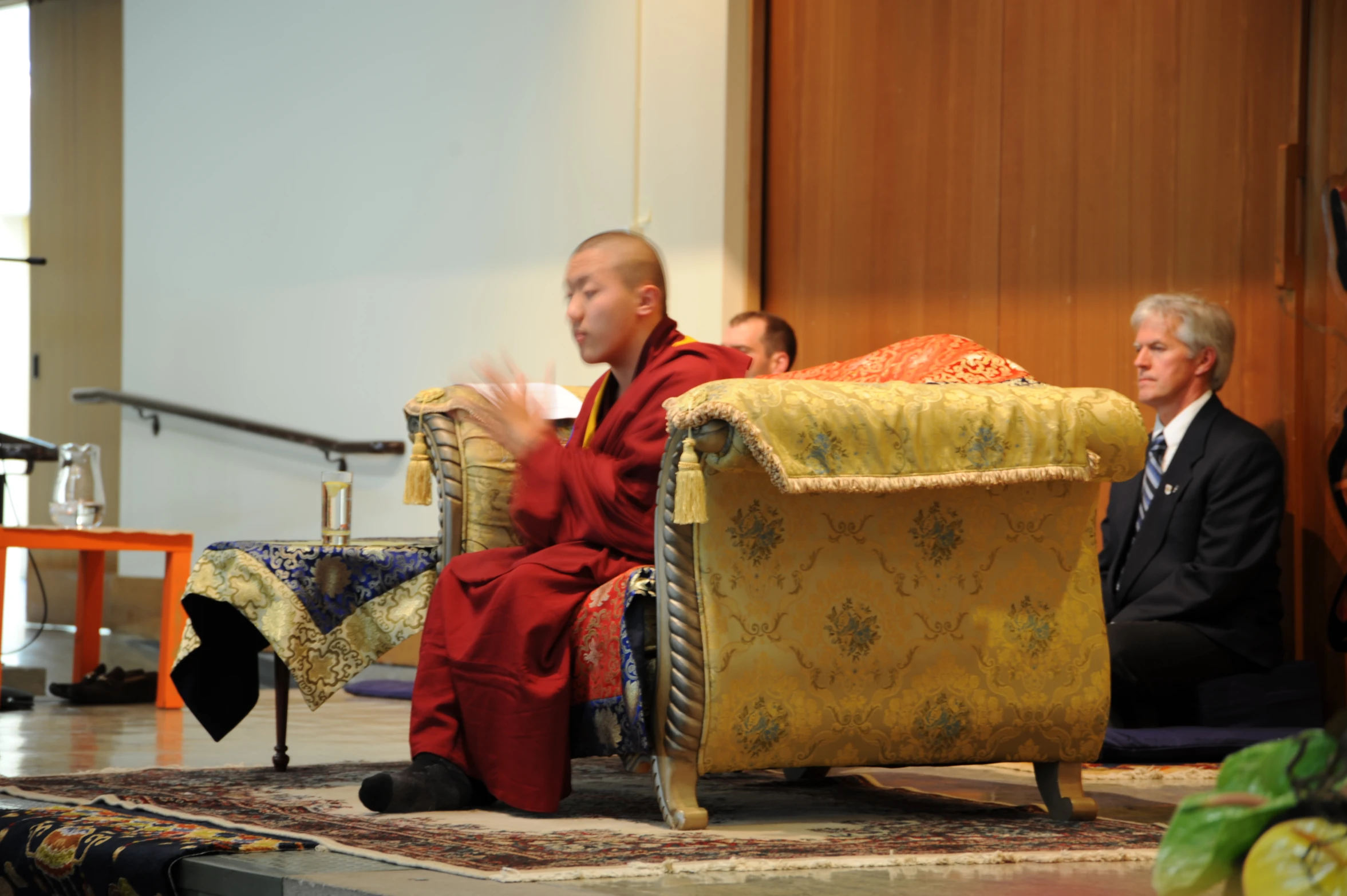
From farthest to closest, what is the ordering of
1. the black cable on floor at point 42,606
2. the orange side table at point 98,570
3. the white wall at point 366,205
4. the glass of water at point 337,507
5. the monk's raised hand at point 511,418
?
the black cable on floor at point 42,606, the white wall at point 366,205, the orange side table at point 98,570, the glass of water at point 337,507, the monk's raised hand at point 511,418

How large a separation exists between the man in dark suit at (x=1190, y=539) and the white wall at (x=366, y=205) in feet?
5.22

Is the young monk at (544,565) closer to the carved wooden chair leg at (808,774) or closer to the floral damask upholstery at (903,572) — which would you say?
the floral damask upholstery at (903,572)

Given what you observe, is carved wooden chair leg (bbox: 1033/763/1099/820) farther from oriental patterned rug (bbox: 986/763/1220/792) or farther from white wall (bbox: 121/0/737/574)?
white wall (bbox: 121/0/737/574)

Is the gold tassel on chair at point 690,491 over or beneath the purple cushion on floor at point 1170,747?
over

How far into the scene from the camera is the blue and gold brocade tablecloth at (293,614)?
9.46 ft

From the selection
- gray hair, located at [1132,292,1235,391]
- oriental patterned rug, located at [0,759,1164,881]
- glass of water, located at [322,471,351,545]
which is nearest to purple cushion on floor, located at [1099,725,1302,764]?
oriental patterned rug, located at [0,759,1164,881]

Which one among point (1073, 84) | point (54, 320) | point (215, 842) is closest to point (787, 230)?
point (1073, 84)

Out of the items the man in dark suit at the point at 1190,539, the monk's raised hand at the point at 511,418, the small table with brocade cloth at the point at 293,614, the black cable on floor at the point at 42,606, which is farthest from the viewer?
the black cable on floor at the point at 42,606

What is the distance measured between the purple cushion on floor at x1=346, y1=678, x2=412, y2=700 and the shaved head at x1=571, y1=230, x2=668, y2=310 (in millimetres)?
2494

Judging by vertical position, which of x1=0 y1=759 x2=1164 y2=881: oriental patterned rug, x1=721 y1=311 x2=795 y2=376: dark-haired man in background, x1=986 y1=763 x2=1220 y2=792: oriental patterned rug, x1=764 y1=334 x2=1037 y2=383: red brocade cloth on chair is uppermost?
x1=721 y1=311 x2=795 y2=376: dark-haired man in background

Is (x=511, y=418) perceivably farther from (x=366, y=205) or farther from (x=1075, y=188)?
(x=366, y=205)

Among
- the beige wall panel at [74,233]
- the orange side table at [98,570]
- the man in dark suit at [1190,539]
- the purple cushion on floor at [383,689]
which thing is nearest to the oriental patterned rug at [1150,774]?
the man in dark suit at [1190,539]

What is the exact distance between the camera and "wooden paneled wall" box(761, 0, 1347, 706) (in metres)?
3.82

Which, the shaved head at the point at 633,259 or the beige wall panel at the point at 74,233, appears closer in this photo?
the shaved head at the point at 633,259
